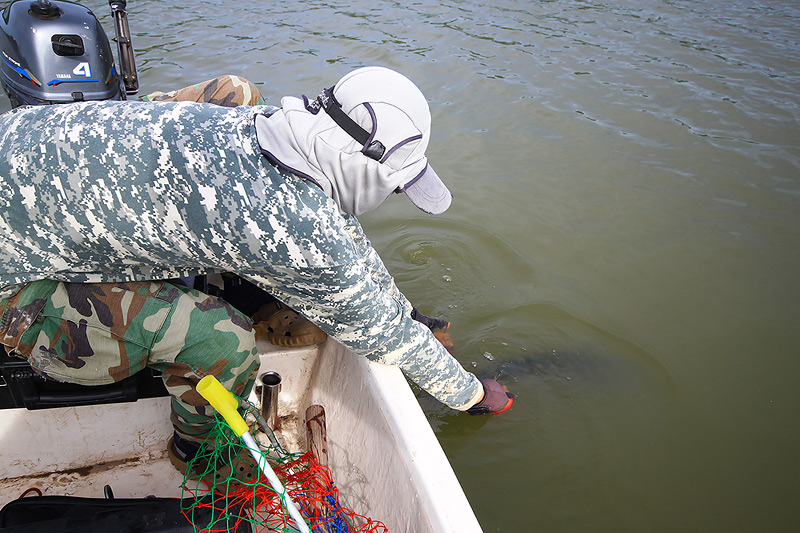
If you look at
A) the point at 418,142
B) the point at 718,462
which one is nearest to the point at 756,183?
the point at 718,462

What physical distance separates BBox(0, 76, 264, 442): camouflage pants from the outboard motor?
1.33 meters

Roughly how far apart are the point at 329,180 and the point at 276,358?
1047mm

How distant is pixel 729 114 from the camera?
4.99m

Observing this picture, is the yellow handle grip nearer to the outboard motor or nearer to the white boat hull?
the white boat hull

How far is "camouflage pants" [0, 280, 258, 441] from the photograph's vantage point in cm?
159

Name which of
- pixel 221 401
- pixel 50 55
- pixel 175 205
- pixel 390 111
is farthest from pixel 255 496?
pixel 50 55

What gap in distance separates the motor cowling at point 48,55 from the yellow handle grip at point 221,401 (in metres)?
1.80

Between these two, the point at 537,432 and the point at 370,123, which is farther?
the point at 537,432

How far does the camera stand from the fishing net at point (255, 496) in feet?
5.49

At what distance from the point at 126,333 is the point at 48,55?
1.55 m

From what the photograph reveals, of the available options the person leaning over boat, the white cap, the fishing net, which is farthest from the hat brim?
the fishing net

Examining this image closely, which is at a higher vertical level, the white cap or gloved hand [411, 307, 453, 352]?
the white cap

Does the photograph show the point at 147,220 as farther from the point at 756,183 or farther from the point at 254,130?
the point at 756,183

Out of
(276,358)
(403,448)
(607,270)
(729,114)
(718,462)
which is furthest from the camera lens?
(729,114)
